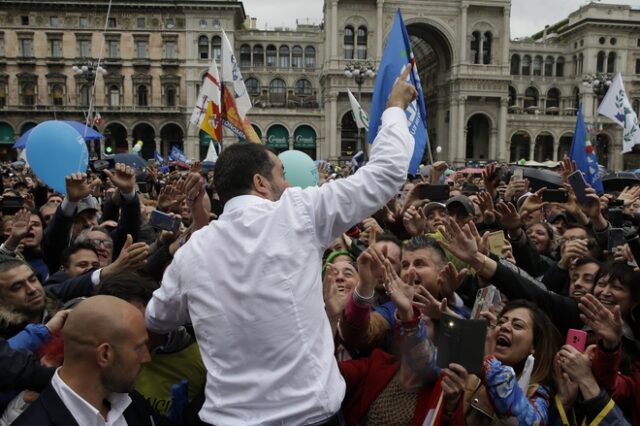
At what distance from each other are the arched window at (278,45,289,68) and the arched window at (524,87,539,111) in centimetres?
2453

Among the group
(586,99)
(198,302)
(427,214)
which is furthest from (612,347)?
(586,99)

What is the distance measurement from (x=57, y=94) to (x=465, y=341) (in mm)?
50913

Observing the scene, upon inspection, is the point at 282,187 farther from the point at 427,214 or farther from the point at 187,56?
the point at 187,56

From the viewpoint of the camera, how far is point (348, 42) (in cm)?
4469

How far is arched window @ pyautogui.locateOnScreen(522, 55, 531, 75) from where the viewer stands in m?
53.7

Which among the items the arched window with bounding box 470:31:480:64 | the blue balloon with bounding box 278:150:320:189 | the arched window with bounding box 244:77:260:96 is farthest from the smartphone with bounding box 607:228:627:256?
the arched window with bounding box 244:77:260:96

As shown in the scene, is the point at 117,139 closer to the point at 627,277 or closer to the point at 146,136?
the point at 146,136

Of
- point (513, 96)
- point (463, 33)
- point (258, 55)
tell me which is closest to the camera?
point (463, 33)

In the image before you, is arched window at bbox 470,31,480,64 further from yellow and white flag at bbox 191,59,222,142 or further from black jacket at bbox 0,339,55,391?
black jacket at bbox 0,339,55,391

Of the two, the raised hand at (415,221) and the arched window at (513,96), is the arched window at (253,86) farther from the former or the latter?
the raised hand at (415,221)

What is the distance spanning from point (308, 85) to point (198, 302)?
49.4 metres

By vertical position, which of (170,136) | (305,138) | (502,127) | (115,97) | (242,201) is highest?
(115,97)

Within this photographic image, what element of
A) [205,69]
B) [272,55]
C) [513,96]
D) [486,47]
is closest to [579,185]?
[205,69]

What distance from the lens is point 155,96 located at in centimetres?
4641
